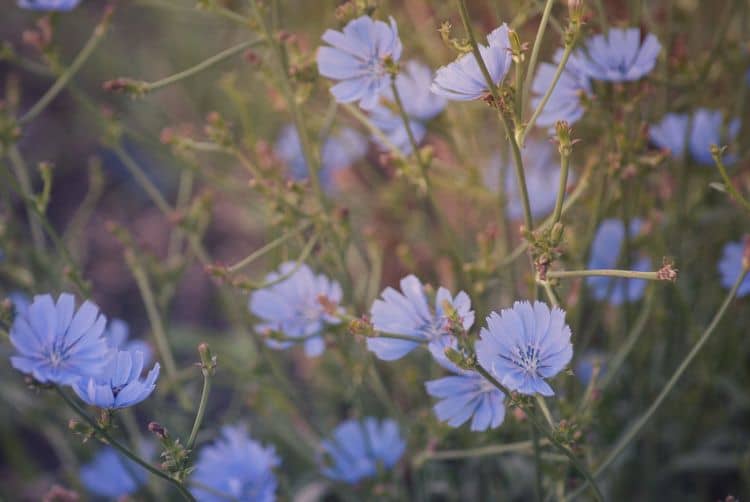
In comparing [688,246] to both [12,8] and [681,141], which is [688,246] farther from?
[12,8]

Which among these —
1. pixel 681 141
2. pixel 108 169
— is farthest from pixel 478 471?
pixel 108 169

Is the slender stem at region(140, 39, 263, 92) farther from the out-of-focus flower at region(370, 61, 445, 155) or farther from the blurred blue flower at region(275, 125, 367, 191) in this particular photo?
the blurred blue flower at region(275, 125, 367, 191)

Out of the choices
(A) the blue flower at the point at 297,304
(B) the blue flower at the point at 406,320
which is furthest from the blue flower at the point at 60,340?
(A) the blue flower at the point at 297,304

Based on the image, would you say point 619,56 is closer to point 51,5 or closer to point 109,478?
point 51,5

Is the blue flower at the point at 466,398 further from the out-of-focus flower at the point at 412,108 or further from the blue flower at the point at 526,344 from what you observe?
the out-of-focus flower at the point at 412,108

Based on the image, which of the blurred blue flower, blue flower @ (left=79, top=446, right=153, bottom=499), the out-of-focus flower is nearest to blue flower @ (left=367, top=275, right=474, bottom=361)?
the out-of-focus flower

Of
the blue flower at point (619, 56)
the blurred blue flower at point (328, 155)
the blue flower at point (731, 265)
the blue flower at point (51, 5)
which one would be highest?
the blurred blue flower at point (328, 155)

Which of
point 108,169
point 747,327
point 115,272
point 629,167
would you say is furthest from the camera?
point 108,169
